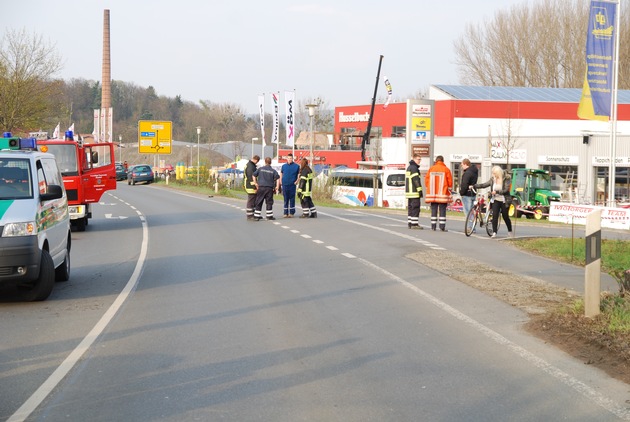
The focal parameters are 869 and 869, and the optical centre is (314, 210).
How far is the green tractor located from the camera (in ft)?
129

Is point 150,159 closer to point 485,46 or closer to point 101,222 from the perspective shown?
point 485,46

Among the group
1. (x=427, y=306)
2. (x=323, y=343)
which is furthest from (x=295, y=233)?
(x=323, y=343)

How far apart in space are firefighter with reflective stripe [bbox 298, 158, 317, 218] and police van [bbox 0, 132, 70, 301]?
1283 cm

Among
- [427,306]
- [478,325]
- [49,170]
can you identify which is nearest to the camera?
[478,325]

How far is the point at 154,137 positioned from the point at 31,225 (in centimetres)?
6673

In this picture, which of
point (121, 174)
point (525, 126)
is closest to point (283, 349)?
point (525, 126)

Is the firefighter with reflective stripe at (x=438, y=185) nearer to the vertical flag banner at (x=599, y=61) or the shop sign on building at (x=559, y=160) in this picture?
the vertical flag banner at (x=599, y=61)

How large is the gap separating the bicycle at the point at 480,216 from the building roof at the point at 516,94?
49082 mm

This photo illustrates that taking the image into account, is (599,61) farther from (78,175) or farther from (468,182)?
(78,175)

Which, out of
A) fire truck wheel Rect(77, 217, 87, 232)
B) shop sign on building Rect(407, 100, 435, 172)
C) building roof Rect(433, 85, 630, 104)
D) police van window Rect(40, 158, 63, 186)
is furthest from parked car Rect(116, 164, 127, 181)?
police van window Rect(40, 158, 63, 186)

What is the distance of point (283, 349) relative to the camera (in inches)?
315

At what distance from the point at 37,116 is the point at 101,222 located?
1740 centimetres

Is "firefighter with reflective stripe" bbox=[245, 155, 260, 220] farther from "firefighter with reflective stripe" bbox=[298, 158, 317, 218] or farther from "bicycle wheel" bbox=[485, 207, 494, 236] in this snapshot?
"bicycle wheel" bbox=[485, 207, 494, 236]

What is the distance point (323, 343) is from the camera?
325 inches
